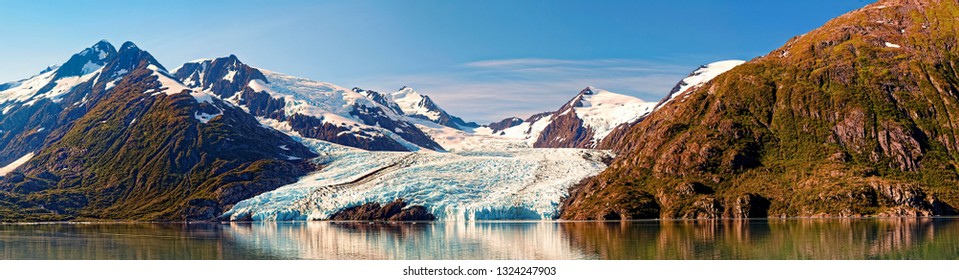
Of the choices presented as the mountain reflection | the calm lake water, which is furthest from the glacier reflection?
the mountain reflection

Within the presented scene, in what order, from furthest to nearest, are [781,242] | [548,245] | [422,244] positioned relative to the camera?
[422,244], [548,245], [781,242]

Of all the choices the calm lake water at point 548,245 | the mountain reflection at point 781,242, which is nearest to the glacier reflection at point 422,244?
the calm lake water at point 548,245

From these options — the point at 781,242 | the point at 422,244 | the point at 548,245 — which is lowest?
the point at 781,242

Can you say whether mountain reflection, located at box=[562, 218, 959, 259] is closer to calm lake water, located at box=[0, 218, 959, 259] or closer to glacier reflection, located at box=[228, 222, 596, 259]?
calm lake water, located at box=[0, 218, 959, 259]

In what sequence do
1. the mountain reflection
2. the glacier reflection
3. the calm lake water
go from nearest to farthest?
the mountain reflection → the calm lake water → the glacier reflection

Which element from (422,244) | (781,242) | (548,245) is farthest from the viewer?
(422,244)

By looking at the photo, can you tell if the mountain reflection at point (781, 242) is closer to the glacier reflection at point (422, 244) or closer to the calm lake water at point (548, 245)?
the calm lake water at point (548, 245)

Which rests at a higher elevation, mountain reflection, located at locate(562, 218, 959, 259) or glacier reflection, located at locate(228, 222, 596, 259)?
glacier reflection, located at locate(228, 222, 596, 259)

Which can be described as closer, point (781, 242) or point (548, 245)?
point (781, 242)

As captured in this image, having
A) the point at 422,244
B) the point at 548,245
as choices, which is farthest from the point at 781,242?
the point at 422,244

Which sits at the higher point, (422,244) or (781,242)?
(422,244)

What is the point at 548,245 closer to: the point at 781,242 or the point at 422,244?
the point at 422,244
